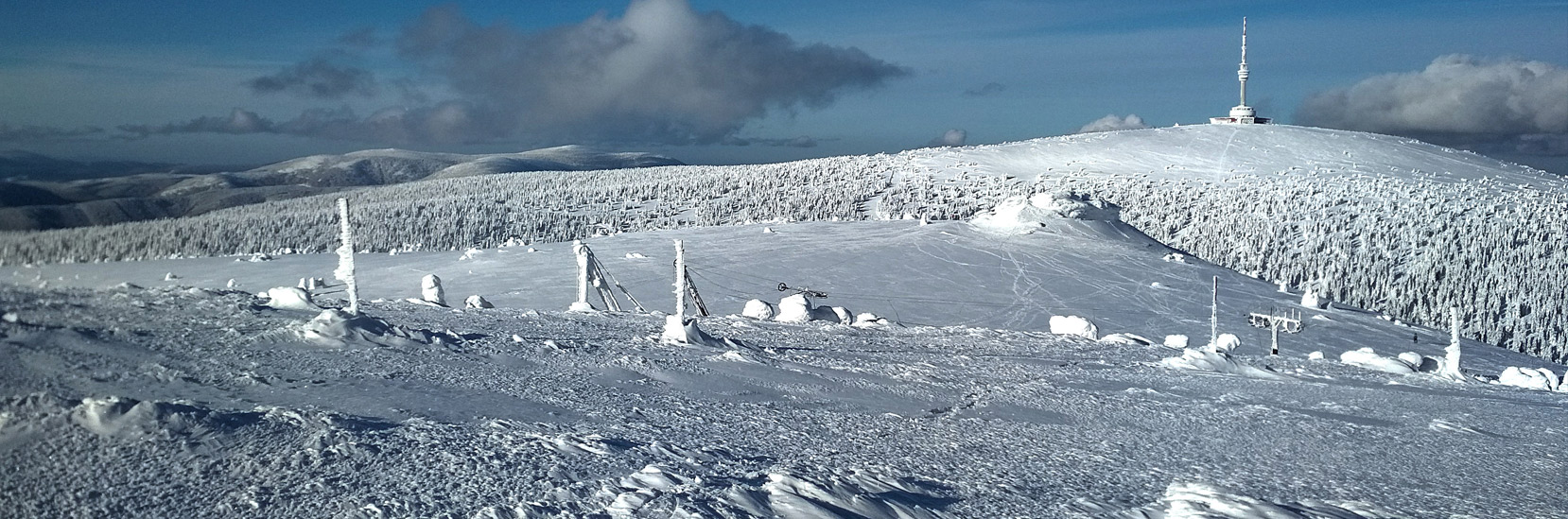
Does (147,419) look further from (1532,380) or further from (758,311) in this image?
(1532,380)

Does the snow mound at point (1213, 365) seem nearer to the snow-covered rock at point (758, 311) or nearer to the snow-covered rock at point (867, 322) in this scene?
the snow-covered rock at point (867, 322)

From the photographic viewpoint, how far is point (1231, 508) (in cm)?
615

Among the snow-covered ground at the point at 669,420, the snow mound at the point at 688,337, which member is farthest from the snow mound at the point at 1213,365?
the snow mound at the point at 688,337

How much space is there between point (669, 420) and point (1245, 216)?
52.9 m

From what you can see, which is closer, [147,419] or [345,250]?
[147,419]

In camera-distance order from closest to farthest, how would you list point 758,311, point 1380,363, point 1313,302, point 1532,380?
point 1380,363 < point 758,311 < point 1532,380 < point 1313,302

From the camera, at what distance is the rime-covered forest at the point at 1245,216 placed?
4025 centimetres

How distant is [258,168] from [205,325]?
191 centimetres

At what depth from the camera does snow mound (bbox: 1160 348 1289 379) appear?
42.5 feet

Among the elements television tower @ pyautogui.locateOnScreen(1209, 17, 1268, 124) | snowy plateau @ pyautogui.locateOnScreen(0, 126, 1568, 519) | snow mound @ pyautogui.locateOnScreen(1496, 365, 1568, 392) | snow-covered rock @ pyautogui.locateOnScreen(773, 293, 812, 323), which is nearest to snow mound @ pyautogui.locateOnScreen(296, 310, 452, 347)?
snowy plateau @ pyautogui.locateOnScreen(0, 126, 1568, 519)

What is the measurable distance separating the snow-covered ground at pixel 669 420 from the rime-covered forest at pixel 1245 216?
1116cm

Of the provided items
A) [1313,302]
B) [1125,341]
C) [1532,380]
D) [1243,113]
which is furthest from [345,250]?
[1243,113]

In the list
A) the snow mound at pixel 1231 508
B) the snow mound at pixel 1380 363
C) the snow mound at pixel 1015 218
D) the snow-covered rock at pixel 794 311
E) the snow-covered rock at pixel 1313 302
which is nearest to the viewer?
the snow mound at pixel 1231 508

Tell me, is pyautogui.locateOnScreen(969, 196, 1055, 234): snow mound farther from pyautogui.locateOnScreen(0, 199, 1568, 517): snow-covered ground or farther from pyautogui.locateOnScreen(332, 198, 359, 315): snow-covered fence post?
pyautogui.locateOnScreen(332, 198, 359, 315): snow-covered fence post
